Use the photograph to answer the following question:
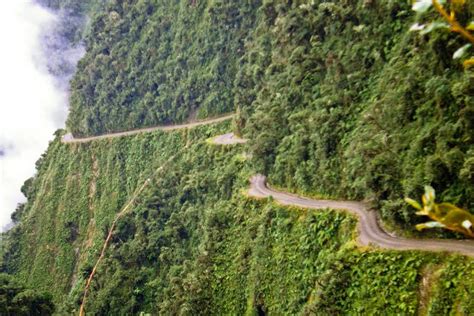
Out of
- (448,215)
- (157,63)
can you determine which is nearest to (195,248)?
(157,63)

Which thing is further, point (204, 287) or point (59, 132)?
point (59, 132)

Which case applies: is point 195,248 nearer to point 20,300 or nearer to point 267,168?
point 267,168

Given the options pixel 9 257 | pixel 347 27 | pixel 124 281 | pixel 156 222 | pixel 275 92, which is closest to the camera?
pixel 347 27

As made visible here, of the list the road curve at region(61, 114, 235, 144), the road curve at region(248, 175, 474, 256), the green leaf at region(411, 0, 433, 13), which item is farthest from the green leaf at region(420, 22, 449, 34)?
the road curve at region(61, 114, 235, 144)

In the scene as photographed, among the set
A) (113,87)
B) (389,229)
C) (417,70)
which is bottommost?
(389,229)

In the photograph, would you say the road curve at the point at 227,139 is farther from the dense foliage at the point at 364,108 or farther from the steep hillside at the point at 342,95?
the dense foliage at the point at 364,108

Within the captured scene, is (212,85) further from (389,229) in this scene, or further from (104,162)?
(389,229)

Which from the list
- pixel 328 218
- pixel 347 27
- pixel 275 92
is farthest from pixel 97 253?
pixel 347 27

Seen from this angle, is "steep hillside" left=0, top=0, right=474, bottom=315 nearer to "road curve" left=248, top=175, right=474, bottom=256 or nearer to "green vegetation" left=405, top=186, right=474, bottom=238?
"road curve" left=248, top=175, right=474, bottom=256
